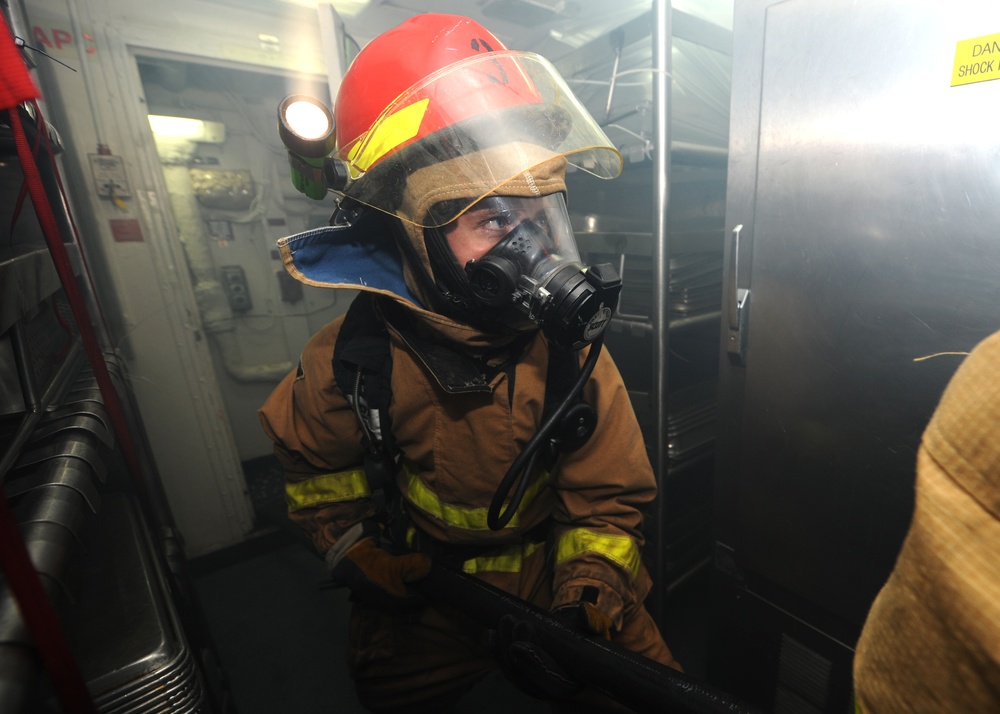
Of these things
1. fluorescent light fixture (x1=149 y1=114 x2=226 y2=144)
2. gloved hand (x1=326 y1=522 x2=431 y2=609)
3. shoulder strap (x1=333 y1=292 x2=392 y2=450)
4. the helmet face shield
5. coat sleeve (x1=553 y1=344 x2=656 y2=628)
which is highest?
fluorescent light fixture (x1=149 y1=114 x2=226 y2=144)

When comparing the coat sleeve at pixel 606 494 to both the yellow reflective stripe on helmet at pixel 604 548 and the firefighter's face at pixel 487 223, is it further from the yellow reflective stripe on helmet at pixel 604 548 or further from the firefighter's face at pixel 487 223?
the firefighter's face at pixel 487 223

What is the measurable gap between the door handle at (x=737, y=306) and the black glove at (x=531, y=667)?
2.99ft

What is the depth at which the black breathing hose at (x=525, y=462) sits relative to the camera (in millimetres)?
957

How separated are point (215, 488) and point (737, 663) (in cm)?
245

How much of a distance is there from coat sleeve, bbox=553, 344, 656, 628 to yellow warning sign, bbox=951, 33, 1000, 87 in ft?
2.84

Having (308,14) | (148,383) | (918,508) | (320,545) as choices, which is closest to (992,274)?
(918,508)

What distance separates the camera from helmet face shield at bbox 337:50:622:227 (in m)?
0.91

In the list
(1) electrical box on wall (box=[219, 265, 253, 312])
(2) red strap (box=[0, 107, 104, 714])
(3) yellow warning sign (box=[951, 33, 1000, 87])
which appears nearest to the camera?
(2) red strap (box=[0, 107, 104, 714])

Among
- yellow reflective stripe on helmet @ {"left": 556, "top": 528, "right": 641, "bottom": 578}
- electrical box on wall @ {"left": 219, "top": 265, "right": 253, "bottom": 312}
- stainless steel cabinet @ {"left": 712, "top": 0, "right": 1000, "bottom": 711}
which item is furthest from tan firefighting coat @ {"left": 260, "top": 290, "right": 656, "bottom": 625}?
electrical box on wall @ {"left": 219, "top": 265, "right": 253, "bottom": 312}

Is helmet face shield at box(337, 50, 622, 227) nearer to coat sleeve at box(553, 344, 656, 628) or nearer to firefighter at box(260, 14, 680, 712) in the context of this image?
firefighter at box(260, 14, 680, 712)

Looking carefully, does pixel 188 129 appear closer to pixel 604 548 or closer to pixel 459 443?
pixel 459 443

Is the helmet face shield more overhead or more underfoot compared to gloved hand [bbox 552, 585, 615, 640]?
more overhead

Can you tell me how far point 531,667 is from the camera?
0.92 m

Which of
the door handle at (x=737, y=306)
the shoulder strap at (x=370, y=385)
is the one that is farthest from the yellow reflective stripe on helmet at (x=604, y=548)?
the door handle at (x=737, y=306)
